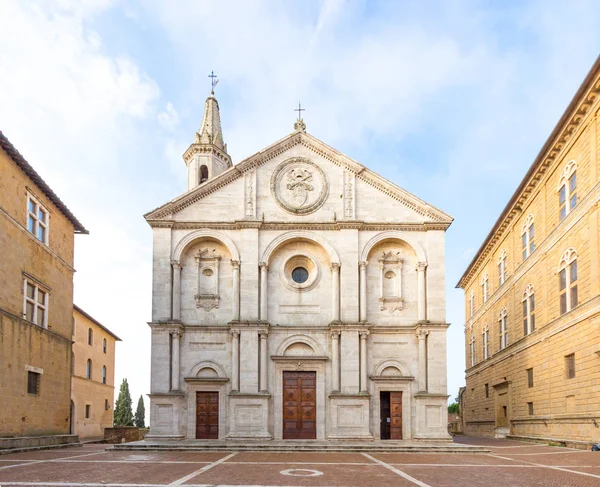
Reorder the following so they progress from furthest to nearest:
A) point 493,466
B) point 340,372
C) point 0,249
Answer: point 340,372 < point 0,249 < point 493,466

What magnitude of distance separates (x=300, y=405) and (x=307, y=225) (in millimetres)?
9414

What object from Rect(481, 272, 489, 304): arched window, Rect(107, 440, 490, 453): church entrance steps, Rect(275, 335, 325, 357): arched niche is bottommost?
Rect(107, 440, 490, 453): church entrance steps

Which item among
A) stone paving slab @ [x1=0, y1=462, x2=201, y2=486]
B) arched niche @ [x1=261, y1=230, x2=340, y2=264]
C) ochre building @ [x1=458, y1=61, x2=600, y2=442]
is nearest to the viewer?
stone paving slab @ [x1=0, y1=462, x2=201, y2=486]

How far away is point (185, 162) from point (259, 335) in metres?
18.8

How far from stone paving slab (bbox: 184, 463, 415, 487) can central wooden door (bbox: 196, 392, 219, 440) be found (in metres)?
11.9

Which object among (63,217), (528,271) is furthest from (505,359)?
(63,217)

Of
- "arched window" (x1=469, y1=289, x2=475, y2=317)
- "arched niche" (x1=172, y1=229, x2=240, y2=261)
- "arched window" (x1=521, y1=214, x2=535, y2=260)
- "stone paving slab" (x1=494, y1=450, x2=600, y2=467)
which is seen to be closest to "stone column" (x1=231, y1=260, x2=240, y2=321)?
"arched niche" (x1=172, y1=229, x2=240, y2=261)

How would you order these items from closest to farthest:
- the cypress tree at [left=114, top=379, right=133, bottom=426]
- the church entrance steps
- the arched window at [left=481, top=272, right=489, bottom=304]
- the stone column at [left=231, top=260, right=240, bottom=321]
A: the church entrance steps < the stone column at [left=231, top=260, right=240, bottom=321] < the arched window at [left=481, top=272, right=489, bottom=304] < the cypress tree at [left=114, top=379, right=133, bottom=426]

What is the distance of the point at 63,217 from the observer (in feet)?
126

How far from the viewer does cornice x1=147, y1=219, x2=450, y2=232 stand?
3678 centimetres

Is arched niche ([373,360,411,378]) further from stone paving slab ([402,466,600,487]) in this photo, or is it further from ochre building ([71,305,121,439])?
ochre building ([71,305,121,439])

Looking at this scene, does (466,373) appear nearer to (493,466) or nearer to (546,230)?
(546,230)

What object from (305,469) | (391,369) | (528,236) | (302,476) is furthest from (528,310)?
(302,476)

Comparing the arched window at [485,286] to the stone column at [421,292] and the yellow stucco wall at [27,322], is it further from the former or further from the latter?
the yellow stucco wall at [27,322]
